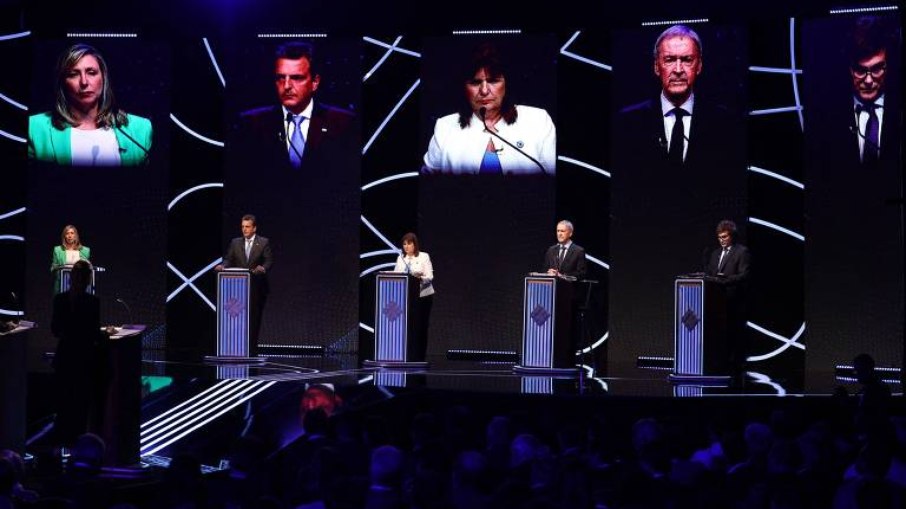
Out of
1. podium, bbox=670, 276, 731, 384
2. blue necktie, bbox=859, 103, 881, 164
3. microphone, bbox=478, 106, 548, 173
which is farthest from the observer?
microphone, bbox=478, 106, 548, 173

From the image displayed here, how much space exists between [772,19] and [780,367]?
347 cm

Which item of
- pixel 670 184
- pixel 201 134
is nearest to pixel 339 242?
pixel 201 134

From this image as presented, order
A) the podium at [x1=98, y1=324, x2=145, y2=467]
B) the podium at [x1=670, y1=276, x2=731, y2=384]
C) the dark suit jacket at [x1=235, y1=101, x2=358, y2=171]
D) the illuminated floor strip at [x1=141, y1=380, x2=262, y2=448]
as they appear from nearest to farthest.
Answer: the podium at [x1=98, y1=324, x2=145, y2=467] < the illuminated floor strip at [x1=141, y1=380, x2=262, y2=448] < the podium at [x1=670, y1=276, x2=731, y2=384] < the dark suit jacket at [x1=235, y1=101, x2=358, y2=171]

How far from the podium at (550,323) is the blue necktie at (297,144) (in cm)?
339

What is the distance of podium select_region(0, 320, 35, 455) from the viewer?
7.14 meters

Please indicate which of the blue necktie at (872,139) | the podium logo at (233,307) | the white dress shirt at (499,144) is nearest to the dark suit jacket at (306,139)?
the white dress shirt at (499,144)

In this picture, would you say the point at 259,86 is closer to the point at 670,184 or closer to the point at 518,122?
the point at 518,122

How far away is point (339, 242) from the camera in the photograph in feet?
45.4

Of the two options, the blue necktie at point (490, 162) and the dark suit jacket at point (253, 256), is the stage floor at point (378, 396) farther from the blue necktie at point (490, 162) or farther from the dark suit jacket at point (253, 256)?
the blue necktie at point (490, 162)

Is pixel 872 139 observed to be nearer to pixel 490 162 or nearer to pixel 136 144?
pixel 490 162

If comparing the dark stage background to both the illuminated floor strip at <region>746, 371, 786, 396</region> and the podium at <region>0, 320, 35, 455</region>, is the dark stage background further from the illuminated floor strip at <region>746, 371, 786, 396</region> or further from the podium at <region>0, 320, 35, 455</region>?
the podium at <region>0, 320, 35, 455</region>

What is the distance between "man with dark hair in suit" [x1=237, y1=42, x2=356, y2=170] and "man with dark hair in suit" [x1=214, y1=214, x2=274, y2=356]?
131 cm

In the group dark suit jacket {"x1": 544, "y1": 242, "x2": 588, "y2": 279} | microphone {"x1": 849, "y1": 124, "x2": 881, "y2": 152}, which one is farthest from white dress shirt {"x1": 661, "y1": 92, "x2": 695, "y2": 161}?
dark suit jacket {"x1": 544, "y1": 242, "x2": 588, "y2": 279}

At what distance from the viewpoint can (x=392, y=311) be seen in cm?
1217
